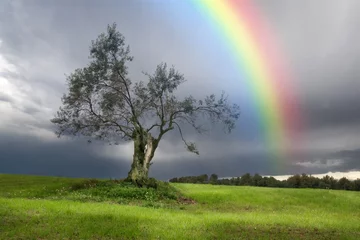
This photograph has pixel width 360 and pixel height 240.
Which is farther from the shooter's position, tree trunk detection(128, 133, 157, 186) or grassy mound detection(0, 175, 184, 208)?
tree trunk detection(128, 133, 157, 186)

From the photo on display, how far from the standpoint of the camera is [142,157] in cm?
4312

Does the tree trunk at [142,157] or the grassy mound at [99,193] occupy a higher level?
the tree trunk at [142,157]

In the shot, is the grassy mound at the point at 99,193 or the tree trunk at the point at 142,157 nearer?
the grassy mound at the point at 99,193

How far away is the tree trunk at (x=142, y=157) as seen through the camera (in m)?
41.7

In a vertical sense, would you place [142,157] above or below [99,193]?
above

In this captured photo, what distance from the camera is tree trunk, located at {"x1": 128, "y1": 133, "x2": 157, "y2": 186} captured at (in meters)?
41.7

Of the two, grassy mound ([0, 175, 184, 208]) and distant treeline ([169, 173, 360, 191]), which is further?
distant treeline ([169, 173, 360, 191])

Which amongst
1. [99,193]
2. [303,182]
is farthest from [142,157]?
[303,182]

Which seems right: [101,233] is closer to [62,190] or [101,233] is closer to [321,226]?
[321,226]

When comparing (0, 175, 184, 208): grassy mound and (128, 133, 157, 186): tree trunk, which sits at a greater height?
(128, 133, 157, 186): tree trunk

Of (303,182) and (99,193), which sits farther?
(303,182)

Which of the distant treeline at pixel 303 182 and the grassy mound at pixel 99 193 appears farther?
the distant treeline at pixel 303 182

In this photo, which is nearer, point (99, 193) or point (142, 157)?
point (99, 193)

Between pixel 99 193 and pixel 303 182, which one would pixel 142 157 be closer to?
pixel 99 193
